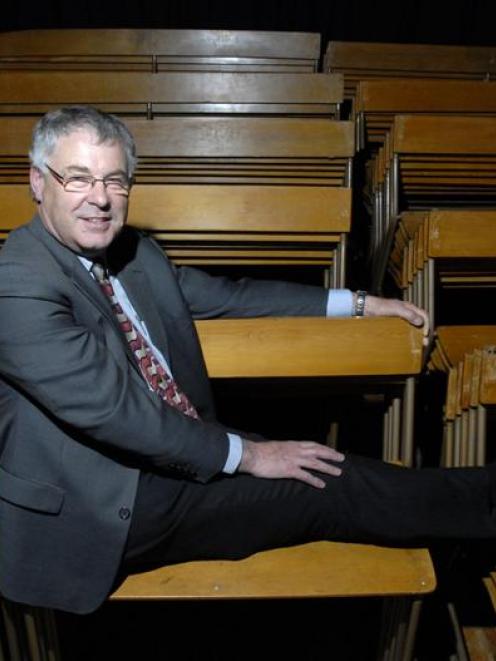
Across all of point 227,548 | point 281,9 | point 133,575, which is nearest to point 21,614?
point 133,575

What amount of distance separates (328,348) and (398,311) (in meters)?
0.17

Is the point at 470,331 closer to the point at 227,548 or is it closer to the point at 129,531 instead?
the point at 227,548

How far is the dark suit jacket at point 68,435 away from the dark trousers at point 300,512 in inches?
1.3

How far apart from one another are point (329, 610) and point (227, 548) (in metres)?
0.50

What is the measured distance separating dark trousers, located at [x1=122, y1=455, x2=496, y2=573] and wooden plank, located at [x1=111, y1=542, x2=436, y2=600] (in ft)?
0.05

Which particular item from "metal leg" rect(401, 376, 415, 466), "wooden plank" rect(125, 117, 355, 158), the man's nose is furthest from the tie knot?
"wooden plank" rect(125, 117, 355, 158)

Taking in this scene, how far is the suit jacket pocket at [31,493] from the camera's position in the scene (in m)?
0.87

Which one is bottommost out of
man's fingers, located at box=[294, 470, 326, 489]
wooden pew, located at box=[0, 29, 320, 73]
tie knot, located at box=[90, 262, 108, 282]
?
man's fingers, located at box=[294, 470, 326, 489]

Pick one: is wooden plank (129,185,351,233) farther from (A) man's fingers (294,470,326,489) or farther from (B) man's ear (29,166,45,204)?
(A) man's fingers (294,470,326,489)

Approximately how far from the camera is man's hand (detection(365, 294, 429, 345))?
1.11m

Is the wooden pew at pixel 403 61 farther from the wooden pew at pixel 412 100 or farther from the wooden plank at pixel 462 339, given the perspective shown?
the wooden plank at pixel 462 339

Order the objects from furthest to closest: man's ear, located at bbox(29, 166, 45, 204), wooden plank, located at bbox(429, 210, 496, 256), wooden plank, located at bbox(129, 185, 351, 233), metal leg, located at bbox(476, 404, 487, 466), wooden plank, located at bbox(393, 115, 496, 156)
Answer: wooden plank, located at bbox(393, 115, 496, 156), wooden plank, located at bbox(129, 185, 351, 233), wooden plank, located at bbox(429, 210, 496, 256), metal leg, located at bbox(476, 404, 487, 466), man's ear, located at bbox(29, 166, 45, 204)

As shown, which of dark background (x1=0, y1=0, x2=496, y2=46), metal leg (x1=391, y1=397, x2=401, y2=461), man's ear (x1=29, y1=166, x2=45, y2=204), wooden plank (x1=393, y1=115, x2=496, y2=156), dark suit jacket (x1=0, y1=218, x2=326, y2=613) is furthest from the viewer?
dark background (x1=0, y1=0, x2=496, y2=46)

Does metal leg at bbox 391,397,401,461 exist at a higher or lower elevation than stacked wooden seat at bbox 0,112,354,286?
lower
